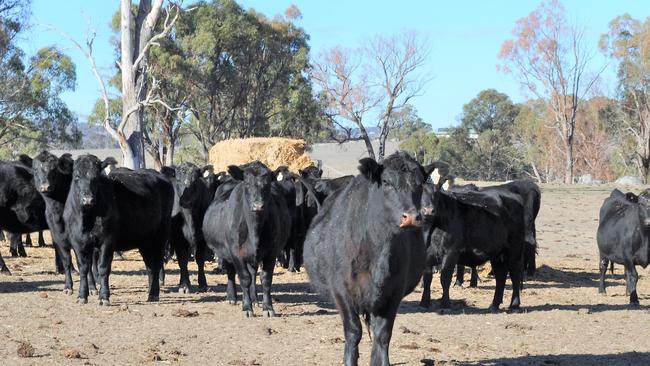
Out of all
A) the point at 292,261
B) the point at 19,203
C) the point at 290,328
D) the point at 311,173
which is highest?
the point at 311,173

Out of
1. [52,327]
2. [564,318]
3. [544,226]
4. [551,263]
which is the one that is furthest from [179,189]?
[544,226]

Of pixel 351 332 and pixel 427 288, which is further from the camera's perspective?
pixel 427 288

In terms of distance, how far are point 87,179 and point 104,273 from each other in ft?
4.03

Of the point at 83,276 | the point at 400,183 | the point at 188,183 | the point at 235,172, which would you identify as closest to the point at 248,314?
the point at 235,172

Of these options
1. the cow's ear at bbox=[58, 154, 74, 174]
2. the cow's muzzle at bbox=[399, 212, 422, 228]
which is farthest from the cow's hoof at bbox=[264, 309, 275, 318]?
the cow's muzzle at bbox=[399, 212, 422, 228]

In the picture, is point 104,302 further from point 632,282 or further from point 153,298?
point 632,282

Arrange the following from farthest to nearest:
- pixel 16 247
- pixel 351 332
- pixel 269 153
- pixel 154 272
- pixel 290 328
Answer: pixel 269 153
pixel 16 247
pixel 154 272
pixel 290 328
pixel 351 332

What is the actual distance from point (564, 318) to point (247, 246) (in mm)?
4088

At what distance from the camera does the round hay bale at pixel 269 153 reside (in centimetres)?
3050

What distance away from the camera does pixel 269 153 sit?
100 feet

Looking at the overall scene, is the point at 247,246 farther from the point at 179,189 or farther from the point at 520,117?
the point at 520,117

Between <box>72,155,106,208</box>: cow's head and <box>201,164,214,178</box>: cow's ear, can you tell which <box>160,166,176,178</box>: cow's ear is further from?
<box>72,155,106,208</box>: cow's head

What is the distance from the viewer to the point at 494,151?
2906 inches

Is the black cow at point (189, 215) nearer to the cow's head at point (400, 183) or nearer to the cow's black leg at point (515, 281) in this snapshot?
the cow's black leg at point (515, 281)
